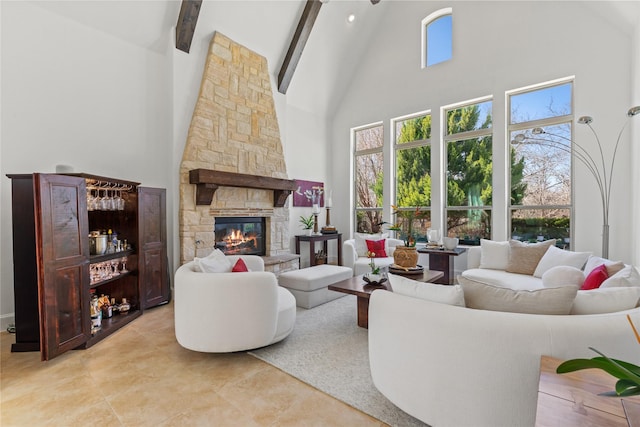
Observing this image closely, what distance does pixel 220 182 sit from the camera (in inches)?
176

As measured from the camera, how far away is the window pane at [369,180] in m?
6.65

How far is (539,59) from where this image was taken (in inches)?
184

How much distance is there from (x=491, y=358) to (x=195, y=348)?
6.99 ft

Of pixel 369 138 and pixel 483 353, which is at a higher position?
pixel 369 138

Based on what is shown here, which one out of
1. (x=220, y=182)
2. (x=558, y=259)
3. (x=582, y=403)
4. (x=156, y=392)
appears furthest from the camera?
(x=220, y=182)

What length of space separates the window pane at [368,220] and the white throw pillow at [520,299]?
4.84m

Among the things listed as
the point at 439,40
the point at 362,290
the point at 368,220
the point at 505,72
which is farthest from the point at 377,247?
the point at 439,40

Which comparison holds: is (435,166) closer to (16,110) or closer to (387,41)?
(387,41)

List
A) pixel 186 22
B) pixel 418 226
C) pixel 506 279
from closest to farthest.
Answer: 1. pixel 506 279
2. pixel 186 22
3. pixel 418 226

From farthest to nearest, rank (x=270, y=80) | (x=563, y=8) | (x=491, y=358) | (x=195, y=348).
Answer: (x=270, y=80) < (x=563, y=8) < (x=195, y=348) < (x=491, y=358)

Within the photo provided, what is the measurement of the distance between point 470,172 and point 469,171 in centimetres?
2

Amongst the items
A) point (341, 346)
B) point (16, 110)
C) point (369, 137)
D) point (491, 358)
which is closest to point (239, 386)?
point (341, 346)

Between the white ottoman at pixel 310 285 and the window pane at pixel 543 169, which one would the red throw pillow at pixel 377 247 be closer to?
the white ottoman at pixel 310 285

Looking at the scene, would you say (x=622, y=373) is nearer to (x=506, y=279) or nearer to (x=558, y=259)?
(x=506, y=279)
